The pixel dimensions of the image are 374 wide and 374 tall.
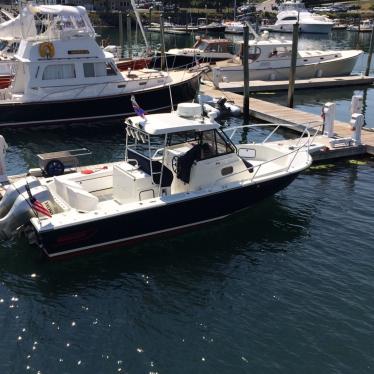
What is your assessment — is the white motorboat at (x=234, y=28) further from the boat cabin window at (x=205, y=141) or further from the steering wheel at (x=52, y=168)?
the boat cabin window at (x=205, y=141)

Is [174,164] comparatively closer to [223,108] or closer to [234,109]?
[223,108]

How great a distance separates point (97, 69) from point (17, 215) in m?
13.3

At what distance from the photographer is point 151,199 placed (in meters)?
11.1

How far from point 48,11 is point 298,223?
596 inches

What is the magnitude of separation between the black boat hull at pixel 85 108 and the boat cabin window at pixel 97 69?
1148 mm

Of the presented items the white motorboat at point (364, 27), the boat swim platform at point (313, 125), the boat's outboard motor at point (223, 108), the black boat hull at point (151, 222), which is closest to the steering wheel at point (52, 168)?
the black boat hull at point (151, 222)

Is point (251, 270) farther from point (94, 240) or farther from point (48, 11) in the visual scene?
point (48, 11)

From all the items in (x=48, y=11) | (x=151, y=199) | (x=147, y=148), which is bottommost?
(x=151, y=199)

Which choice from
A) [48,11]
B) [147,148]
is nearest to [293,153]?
[147,148]

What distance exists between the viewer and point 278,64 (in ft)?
105

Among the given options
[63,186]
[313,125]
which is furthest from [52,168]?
[313,125]

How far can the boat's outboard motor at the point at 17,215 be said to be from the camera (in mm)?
10234

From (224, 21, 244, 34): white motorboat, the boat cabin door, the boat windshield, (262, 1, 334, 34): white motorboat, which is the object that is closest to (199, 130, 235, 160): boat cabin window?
the boat windshield

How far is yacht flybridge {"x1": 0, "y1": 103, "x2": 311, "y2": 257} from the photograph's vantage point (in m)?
10.4
